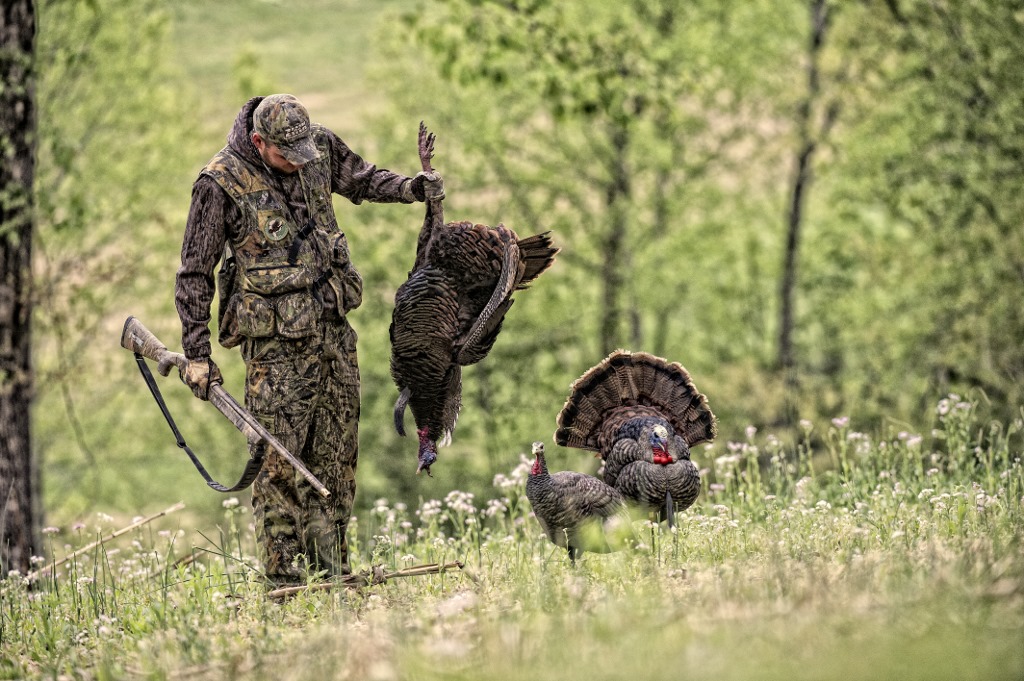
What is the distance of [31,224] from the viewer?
9.46m

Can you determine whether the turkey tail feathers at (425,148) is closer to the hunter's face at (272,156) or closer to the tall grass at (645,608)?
the hunter's face at (272,156)

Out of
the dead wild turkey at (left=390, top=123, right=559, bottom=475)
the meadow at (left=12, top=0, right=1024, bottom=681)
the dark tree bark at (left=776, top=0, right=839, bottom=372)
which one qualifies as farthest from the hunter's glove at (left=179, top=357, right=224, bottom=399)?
the dark tree bark at (left=776, top=0, right=839, bottom=372)

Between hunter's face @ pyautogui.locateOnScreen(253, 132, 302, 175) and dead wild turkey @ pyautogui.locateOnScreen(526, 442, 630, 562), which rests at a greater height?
hunter's face @ pyautogui.locateOnScreen(253, 132, 302, 175)

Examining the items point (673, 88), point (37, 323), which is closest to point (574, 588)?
point (673, 88)

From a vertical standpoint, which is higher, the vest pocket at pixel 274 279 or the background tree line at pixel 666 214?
the background tree line at pixel 666 214

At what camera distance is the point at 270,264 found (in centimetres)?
589

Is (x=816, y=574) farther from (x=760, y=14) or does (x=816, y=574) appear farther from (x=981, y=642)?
(x=760, y=14)

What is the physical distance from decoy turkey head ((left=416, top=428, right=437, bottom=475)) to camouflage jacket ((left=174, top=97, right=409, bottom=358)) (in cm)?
90

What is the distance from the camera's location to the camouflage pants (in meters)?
6.02

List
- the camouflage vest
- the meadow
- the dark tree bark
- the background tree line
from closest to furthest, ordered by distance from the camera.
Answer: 1. the meadow
2. the camouflage vest
3. the background tree line
4. the dark tree bark

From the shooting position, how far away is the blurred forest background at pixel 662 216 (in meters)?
15.1

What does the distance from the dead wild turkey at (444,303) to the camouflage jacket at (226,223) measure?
0.55m

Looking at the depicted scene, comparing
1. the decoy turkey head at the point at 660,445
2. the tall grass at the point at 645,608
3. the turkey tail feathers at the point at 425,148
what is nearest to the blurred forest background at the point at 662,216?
the tall grass at the point at 645,608

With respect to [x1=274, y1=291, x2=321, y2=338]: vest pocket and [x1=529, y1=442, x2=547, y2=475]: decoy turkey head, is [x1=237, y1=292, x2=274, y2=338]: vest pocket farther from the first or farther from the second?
[x1=529, y1=442, x2=547, y2=475]: decoy turkey head
